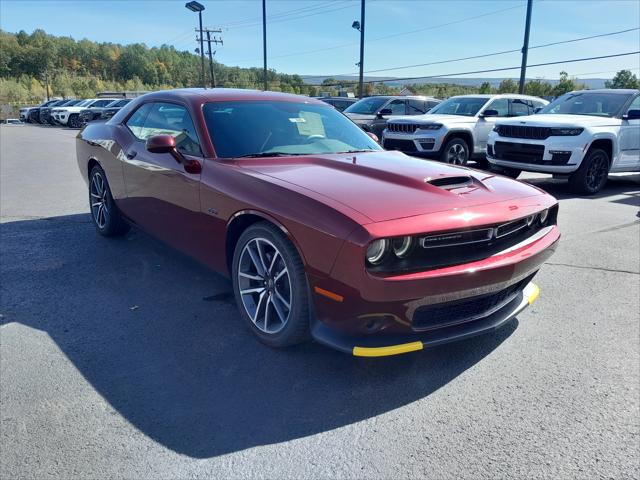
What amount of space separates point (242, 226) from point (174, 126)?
131 centimetres

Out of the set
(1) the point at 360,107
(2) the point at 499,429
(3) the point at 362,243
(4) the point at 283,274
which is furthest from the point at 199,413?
(1) the point at 360,107

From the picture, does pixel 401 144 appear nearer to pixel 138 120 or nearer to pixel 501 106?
pixel 501 106

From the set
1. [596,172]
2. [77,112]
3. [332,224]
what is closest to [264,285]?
[332,224]

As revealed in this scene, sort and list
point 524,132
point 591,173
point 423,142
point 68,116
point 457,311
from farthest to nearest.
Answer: point 68,116 < point 423,142 < point 524,132 < point 591,173 < point 457,311

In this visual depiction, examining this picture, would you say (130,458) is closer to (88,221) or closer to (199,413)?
(199,413)

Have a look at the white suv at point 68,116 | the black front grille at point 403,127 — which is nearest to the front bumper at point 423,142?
the black front grille at point 403,127

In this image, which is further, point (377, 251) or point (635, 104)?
point (635, 104)

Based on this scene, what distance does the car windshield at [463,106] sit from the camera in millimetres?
10828

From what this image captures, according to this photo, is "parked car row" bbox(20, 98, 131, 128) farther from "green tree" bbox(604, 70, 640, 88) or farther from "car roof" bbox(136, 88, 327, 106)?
"green tree" bbox(604, 70, 640, 88)

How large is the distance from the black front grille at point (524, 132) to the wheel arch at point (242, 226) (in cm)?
653

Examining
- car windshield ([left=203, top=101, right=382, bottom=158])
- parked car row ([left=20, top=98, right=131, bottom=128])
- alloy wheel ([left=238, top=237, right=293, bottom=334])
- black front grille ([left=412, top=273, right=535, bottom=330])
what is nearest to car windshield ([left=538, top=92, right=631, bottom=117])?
car windshield ([left=203, top=101, right=382, bottom=158])

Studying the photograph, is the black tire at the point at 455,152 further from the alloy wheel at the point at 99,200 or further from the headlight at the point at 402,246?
the headlight at the point at 402,246

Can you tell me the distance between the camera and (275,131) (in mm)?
3797

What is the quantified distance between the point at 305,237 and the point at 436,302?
2.42 ft
